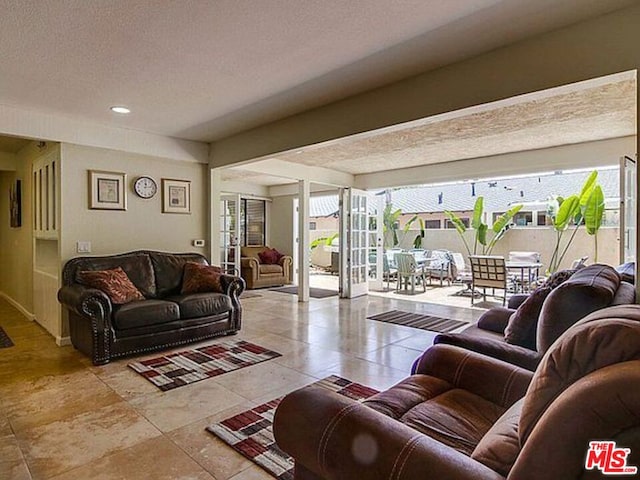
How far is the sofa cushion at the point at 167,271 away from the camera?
183 inches

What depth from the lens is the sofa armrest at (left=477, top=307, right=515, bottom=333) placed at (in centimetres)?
289

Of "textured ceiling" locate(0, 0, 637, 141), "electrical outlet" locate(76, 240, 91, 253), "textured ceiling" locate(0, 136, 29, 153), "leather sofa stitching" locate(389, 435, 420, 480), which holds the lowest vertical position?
"leather sofa stitching" locate(389, 435, 420, 480)

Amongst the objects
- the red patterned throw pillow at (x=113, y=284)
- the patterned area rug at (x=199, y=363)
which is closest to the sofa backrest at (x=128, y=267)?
the red patterned throw pillow at (x=113, y=284)

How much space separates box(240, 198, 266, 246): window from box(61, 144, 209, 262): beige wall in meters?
4.33

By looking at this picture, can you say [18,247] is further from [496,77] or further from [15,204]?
[496,77]

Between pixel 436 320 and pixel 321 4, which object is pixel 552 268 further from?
pixel 321 4

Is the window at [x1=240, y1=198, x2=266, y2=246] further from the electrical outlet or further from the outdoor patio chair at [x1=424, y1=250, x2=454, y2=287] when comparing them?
the electrical outlet

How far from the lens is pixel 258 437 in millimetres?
2314

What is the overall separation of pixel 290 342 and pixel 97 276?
2.18m

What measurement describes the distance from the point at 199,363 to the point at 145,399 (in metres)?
0.78

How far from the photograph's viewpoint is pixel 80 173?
4391 millimetres

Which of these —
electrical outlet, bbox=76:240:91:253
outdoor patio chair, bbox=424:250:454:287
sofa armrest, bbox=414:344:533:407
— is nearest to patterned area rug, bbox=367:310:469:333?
sofa armrest, bbox=414:344:533:407

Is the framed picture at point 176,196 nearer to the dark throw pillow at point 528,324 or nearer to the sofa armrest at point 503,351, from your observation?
the sofa armrest at point 503,351

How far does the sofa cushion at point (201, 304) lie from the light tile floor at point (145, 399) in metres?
0.38
